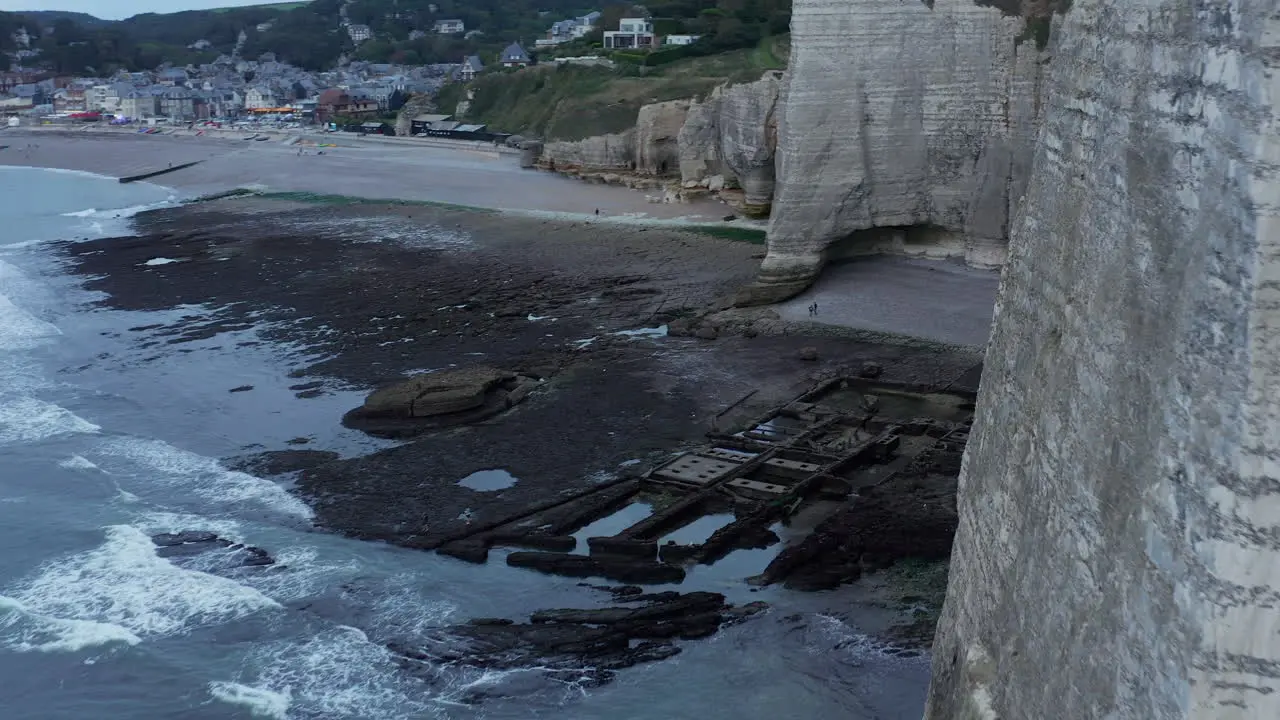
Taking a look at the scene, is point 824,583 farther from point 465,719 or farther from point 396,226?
point 396,226

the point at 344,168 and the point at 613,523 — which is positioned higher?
the point at 344,168

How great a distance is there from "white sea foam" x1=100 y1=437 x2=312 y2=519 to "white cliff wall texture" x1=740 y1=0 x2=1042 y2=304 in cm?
1282

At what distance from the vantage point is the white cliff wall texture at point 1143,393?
15.6 feet

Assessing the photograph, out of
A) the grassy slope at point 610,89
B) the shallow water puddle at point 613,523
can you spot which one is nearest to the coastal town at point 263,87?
the grassy slope at point 610,89

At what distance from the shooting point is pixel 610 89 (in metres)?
56.7

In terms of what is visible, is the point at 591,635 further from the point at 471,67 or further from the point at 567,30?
the point at 567,30

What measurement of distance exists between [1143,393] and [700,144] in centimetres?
4054

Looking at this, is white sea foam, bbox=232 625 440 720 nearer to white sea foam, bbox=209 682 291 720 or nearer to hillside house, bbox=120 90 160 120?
white sea foam, bbox=209 682 291 720

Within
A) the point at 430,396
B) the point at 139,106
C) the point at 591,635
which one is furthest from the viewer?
the point at 139,106

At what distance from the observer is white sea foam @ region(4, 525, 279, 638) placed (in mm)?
15094

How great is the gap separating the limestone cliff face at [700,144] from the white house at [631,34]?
879 inches

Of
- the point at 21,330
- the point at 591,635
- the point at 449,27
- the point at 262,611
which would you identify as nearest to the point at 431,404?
the point at 262,611

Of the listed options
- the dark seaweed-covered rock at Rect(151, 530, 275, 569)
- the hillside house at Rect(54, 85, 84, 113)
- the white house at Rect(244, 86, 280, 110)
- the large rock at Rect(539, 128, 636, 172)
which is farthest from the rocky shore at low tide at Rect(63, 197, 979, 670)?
the hillside house at Rect(54, 85, 84, 113)

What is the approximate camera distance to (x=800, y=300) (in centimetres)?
2809
